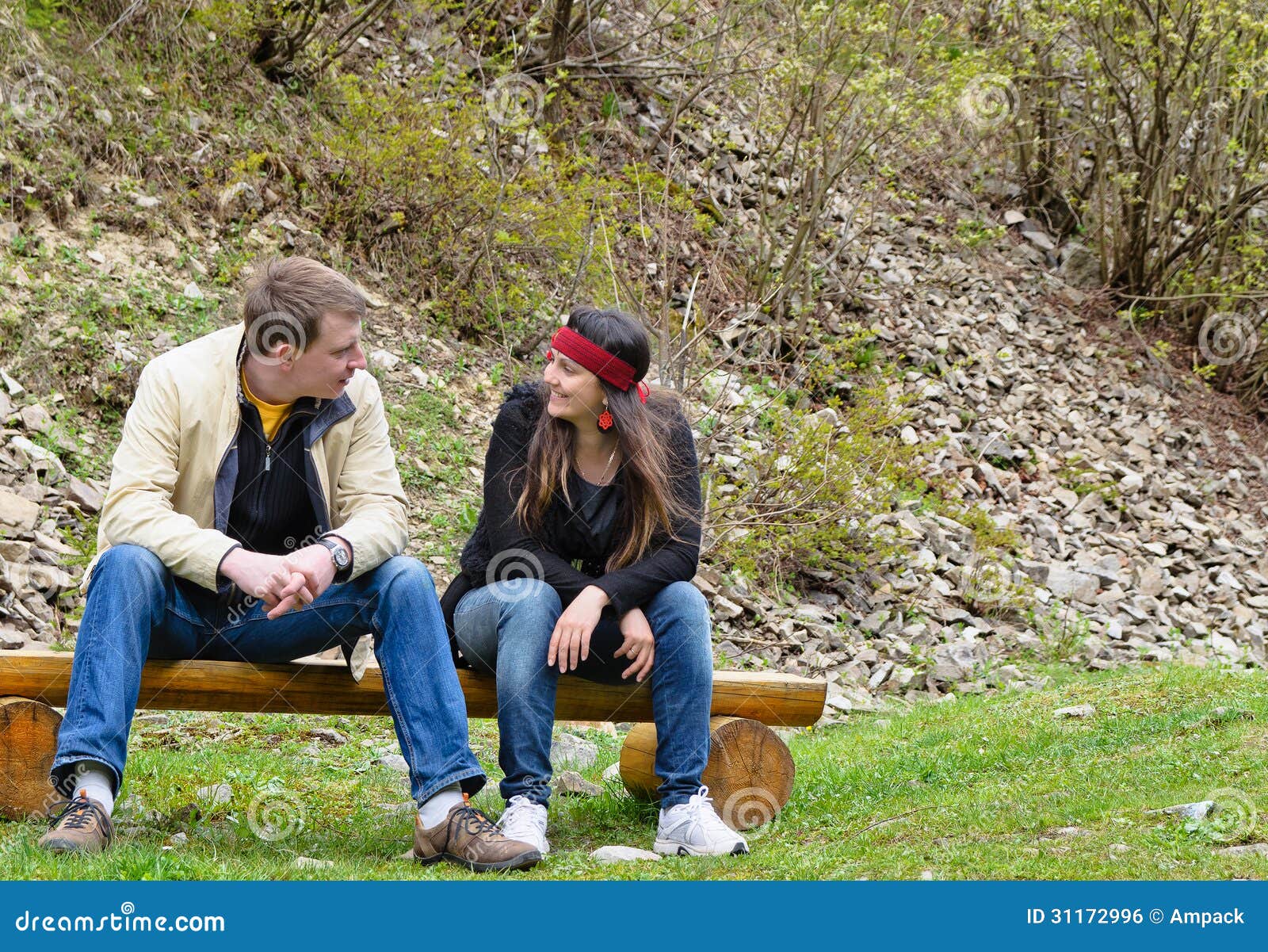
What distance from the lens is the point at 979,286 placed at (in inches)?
512

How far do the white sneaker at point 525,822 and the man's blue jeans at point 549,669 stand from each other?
0.10 feet

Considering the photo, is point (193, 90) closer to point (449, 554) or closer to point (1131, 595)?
point (449, 554)

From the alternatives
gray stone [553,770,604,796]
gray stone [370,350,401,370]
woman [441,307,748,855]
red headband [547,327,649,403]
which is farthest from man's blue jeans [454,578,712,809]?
gray stone [370,350,401,370]

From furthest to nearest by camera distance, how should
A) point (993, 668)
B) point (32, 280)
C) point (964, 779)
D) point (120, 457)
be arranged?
point (993, 668), point (32, 280), point (964, 779), point (120, 457)

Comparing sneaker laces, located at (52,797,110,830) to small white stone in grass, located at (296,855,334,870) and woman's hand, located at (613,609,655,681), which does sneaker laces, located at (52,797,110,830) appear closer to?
small white stone in grass, located at (296,855,334,870)

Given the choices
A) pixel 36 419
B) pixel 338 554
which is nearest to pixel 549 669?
pixel 338 554

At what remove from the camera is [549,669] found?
336cm

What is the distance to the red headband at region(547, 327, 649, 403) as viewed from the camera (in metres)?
3.59

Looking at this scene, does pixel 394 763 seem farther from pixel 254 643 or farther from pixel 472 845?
pixel 472 845

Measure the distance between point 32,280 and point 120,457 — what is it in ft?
14.6

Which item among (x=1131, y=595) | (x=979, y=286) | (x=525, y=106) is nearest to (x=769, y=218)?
(x=525, y=106)

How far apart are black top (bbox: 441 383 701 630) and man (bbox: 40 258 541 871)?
28 cm

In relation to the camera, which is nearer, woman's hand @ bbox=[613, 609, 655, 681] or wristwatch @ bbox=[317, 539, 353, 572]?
wristwatch @ bbox=[317, 539, 353, 572]

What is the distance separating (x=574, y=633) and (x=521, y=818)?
48cm
